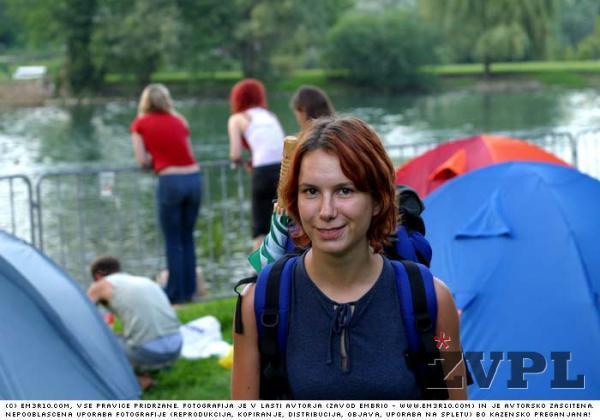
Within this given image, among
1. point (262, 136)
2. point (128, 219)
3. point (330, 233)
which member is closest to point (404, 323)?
point (330, 233)

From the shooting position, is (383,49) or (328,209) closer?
(328,209)

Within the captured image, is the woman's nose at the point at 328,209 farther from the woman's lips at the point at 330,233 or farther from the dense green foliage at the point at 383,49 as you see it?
the dense green foliage at the point at 383,49

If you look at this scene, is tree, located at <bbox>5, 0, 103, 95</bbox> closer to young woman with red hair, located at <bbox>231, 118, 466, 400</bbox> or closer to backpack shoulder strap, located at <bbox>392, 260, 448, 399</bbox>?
young woman with red hair, located at <bbox>231, 118, 466, 400</bbox>

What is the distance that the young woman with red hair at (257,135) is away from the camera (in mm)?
7844

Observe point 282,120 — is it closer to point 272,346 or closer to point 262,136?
point 262,136

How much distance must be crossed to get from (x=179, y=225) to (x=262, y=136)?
3.06ft

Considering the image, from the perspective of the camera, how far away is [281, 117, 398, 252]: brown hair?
2.38 meters

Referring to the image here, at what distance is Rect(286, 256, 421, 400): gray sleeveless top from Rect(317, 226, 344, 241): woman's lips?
0.43 ft

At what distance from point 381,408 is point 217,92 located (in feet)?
137

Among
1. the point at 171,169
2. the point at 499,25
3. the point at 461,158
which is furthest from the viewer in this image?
the point at 499,25

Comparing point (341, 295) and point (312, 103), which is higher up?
point (312, 103)

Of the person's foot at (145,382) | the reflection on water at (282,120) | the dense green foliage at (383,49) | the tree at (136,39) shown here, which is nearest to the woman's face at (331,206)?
the person's foot at (145,382)

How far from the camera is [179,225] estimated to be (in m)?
8.04

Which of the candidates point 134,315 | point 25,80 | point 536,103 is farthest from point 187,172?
point 25,80
